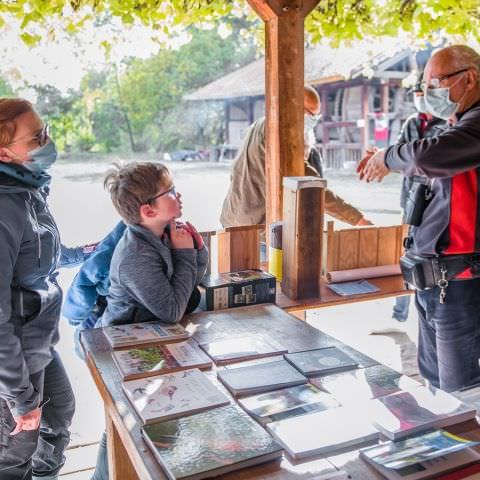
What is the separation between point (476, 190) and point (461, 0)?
2.10 meters

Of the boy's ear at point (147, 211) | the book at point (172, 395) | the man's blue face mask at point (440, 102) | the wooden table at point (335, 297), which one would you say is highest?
the man's blue face mask at point (440, 102)

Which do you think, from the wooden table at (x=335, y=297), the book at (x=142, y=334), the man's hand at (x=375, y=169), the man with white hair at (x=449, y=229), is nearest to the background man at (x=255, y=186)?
the wooden table at (x=335, y=297)

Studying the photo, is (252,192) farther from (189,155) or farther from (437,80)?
(189,155)

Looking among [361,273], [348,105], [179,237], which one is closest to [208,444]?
[179,237]

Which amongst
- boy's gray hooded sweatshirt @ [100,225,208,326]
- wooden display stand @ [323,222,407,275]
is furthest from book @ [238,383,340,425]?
wooden display stand @ [323,222,407,275]

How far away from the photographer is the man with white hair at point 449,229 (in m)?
2.06

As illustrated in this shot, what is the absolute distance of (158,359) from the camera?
5.30ft

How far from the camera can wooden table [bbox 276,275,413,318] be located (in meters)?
2.30

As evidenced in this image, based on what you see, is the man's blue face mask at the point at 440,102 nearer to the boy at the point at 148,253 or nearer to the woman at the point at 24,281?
the boy at the point at 148,253

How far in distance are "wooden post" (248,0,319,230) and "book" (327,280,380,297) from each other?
649 millimetres

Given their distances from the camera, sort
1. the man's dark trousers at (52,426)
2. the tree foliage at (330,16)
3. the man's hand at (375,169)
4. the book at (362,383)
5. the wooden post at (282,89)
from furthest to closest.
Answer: the tree foliage at (330,16)
the wooden post at (282,89)
the man's hand at (375,169)
the man's dark trousers at (52,426)
the book at (362,383)

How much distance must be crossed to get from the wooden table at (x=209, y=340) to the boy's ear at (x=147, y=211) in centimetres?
40

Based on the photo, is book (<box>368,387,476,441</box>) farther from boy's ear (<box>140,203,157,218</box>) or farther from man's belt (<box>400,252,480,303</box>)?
boy's ear (<box>140,203,157,218</box>)

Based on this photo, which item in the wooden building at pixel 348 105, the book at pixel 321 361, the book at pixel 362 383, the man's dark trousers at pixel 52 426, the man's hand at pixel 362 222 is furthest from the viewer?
the wooden building at pixel 348 105
